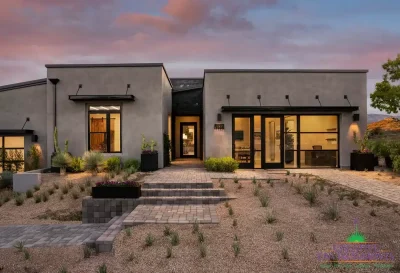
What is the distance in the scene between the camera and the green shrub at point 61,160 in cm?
1123

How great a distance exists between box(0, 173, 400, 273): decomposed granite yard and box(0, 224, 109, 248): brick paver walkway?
0.35 m

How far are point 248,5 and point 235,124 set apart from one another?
5081 mm

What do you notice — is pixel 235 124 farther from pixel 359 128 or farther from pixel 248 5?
pixel 359 128

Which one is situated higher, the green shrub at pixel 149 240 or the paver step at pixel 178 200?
the paver step at pixel 178 200

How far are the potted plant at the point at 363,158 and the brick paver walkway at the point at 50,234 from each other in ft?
35.7

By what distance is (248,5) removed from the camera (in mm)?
11086

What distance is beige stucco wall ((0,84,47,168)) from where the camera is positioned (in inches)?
520

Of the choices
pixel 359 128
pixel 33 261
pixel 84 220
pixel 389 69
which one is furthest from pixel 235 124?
pixel 389 69

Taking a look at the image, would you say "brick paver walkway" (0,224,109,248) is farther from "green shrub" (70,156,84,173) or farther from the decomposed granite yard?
"green shrub" (70,156,84,173)

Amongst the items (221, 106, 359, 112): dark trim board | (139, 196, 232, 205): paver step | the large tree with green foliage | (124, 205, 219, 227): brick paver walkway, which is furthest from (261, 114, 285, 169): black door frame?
the large tree with green foliage

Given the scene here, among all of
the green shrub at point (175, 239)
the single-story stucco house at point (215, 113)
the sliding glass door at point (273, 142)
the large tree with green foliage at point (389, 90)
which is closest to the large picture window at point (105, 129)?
the single-story stucco house at point (215, 113)

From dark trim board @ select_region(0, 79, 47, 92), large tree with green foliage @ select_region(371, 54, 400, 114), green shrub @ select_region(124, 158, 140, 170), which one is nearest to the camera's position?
green shrub @ select_region(124, 158, 140, 170)

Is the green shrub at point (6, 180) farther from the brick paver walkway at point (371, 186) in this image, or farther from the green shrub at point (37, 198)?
the brick paver walkway at point (371, 186)

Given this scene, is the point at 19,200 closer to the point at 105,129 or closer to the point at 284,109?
the point at 105,129
